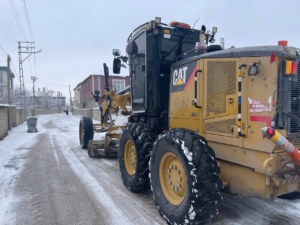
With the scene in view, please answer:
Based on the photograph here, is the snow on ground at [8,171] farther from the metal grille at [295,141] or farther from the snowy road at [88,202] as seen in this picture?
the metal grille at [295,141]

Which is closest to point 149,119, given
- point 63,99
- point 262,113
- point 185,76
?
point 185,76

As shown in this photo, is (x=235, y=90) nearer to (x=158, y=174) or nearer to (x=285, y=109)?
(x=285, y=109)

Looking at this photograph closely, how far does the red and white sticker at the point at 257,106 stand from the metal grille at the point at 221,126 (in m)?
0.30

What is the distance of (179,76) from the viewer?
390 cm

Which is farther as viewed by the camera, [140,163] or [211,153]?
[140,163]

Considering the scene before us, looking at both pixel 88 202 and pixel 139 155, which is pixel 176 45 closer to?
pixel 139 155

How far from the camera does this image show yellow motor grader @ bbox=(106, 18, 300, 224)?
256 cm

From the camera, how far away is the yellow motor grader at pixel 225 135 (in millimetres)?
2561

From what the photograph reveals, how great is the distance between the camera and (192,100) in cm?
352

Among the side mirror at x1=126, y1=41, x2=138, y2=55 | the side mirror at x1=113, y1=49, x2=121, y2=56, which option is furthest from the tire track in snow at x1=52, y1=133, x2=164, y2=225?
the side mirror at x1=113, y1=49, x2=121, y2=56

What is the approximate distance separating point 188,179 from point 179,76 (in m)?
1.67

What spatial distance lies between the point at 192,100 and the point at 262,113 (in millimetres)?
1072

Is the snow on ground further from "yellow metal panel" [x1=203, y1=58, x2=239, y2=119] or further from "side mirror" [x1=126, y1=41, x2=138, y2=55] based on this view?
"side mirror" [x1=126, y1=41, x2=138, y2=55]

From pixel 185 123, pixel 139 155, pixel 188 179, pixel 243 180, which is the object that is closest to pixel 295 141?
pixel 243 180
